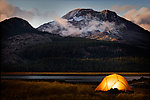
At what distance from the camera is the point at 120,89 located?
32.0 meters

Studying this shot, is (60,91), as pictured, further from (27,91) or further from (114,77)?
(114,77)

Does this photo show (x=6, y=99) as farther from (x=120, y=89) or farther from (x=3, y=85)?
(x=120, y=89)

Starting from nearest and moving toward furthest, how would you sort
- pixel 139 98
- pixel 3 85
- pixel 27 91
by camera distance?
pixel 139 98 → pixel 27 91 → pixel 3 85

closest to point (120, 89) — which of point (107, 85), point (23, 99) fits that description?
point (107, 85)

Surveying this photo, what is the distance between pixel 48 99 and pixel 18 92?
17.9 feet

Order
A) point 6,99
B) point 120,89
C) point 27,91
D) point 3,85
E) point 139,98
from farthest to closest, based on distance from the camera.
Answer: point 120,89
point 3,85
point 27,91
point 139,98
point 6,99

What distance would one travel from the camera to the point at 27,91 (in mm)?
27047

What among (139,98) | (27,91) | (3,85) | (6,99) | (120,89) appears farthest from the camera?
(120,89)

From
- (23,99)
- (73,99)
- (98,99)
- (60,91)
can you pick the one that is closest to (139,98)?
(98,99)

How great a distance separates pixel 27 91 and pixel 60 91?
4.13 m

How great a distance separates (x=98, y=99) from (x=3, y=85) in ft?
40.9

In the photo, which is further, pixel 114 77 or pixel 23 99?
pixel 114 77

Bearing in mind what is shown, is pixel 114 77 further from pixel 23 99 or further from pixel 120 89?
pixel 23 99

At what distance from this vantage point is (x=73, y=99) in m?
22.6
